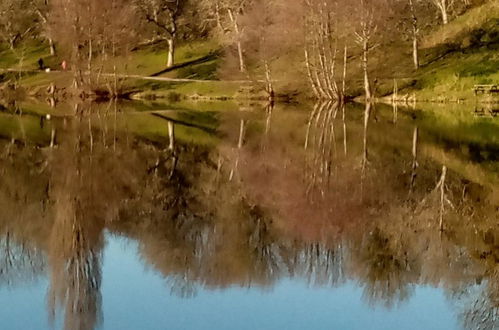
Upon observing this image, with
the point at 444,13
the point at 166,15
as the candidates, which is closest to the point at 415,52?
the point at 444,13

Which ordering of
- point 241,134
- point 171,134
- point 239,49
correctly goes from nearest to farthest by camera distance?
point 241,134 < point 171,134 < point 239,49

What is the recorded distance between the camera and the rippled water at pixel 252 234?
1180 centimetres

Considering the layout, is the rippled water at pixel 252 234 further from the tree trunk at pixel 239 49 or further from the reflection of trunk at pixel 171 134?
the tree trunk at pixel 239 49

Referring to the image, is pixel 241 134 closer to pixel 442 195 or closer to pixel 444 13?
pixel 442 195

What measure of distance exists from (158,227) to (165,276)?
364 cm

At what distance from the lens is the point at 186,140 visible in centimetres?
3491

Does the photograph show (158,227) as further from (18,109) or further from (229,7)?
(229,7)

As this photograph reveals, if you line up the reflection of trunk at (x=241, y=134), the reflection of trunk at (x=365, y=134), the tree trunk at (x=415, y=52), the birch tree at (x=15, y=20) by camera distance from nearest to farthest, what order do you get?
the reflection of trunk at (x=365, y=134), the reflection of trunk at (x=241, y=134), the tree trunk at (x=415, y=52), the birch tree at (x=15, y=20)

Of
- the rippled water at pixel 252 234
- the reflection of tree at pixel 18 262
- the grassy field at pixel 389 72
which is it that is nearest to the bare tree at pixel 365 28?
the grassy field at pixel 389 72

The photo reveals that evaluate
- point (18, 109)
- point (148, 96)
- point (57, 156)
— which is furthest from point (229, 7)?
point (57, 156)

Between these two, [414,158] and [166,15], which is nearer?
[414,158]

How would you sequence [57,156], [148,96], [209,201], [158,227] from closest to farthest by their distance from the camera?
1. [158,227]
2. [209,201]
3. [57,156]
4. [148,96]

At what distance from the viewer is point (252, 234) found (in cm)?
1641

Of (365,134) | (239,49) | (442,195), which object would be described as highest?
(239,49)
